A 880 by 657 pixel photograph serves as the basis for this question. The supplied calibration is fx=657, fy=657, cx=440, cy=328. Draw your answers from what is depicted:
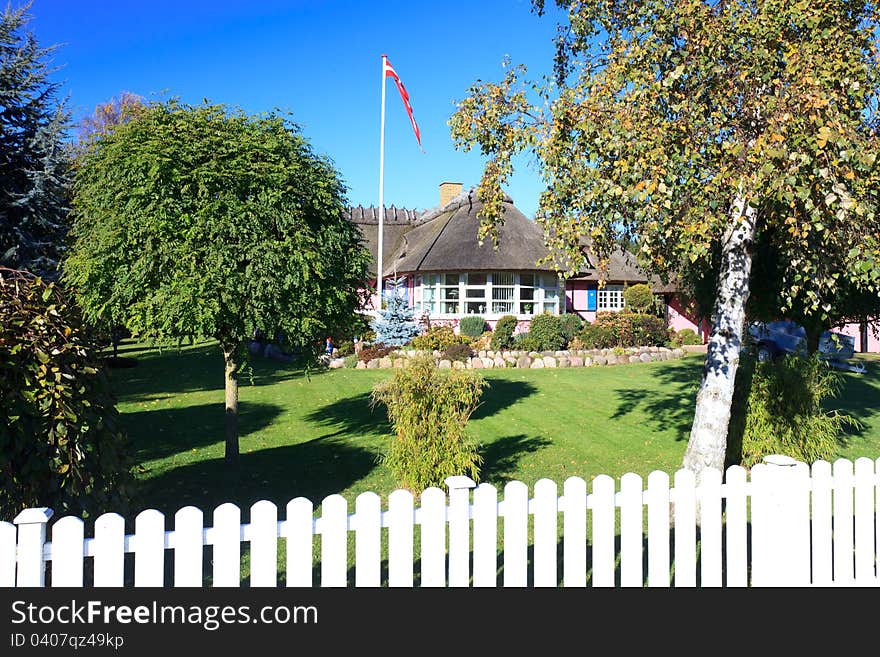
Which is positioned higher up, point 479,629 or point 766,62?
point 766,62

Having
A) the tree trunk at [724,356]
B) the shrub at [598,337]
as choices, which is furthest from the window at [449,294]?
the tree trunk at [724,356]

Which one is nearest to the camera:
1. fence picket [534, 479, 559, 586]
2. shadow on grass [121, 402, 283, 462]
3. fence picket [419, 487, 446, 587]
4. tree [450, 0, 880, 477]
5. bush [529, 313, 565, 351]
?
fence picket [419, 487, 446, 587]

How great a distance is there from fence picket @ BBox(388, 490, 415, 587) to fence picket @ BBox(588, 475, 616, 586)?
1010 millimetres

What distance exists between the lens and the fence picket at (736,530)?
3.76 m

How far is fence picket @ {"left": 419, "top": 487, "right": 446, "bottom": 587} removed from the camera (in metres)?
3.32

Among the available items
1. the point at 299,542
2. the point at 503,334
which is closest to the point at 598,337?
the point at 503,334

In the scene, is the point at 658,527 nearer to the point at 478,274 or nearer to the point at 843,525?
the point at 843,525

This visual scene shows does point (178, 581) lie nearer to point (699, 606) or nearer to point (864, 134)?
point (699, 606)

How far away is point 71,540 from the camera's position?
2879 mm

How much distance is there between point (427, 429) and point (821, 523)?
13.0ft

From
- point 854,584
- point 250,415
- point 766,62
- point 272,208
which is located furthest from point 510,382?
point 854,584

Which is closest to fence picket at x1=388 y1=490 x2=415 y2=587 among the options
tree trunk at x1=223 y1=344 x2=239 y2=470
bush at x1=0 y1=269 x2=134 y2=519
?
bush at x1=0 y1=269 x2=134 y2=519

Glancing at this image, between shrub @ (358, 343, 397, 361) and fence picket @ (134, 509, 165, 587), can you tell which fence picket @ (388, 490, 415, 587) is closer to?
fence picket @ (134, 509, 165, 587)

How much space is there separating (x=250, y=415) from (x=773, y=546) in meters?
10.2
